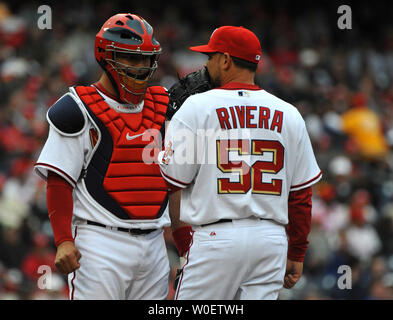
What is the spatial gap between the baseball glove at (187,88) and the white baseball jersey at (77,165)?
0.54 metres

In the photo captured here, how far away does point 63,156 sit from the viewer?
3590mm

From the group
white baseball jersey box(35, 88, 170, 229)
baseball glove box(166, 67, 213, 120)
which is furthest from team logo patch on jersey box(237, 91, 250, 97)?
white baseball jersey box(35, 88, 170, 229)

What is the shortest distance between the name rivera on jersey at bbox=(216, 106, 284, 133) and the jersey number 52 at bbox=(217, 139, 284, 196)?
72mm

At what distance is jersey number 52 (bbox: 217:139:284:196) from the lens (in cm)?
340

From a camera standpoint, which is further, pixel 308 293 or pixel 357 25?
pixel 357 25

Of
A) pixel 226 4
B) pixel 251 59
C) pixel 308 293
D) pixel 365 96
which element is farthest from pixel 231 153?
pixel 226 4

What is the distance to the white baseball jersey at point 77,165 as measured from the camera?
3592 mm

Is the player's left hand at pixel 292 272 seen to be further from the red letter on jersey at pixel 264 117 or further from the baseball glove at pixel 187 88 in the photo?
the baseball glove at pixel 187 88

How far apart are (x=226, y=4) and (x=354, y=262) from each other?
708 cm

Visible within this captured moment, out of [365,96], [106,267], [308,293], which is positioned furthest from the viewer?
[365,96]

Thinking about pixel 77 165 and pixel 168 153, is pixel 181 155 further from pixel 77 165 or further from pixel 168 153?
pixel 77 165

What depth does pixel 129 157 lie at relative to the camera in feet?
12.2

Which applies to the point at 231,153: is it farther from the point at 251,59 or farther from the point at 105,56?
the point at 105,56
